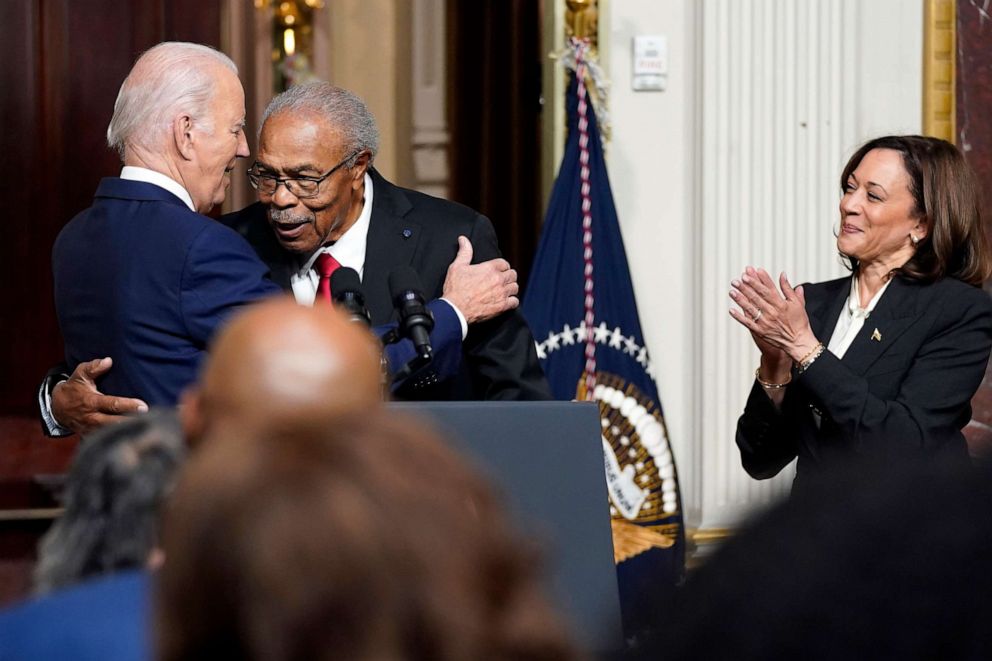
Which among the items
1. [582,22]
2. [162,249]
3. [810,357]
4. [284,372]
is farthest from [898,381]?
[284,372]

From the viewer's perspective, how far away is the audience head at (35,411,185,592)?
4.33 feet

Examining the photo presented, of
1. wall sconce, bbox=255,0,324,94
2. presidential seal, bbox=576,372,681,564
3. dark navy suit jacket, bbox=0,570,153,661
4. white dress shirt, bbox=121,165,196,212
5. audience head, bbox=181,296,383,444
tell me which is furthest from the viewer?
wall sconce, bbox=255,0,324,94

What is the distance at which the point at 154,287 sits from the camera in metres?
2.60

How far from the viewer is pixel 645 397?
441 centimetres

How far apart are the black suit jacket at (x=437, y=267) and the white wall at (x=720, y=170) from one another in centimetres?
131

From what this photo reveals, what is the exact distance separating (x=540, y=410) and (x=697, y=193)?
2.35m

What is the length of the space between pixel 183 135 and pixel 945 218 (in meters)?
1.54

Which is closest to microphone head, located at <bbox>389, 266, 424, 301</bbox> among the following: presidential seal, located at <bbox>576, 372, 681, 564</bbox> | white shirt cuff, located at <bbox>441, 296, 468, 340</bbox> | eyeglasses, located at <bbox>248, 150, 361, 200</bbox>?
white shirt cuff, located at <bbox>441, 296, 468, 340</bbox>

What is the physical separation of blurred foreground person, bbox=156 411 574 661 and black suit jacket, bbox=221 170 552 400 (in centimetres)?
234

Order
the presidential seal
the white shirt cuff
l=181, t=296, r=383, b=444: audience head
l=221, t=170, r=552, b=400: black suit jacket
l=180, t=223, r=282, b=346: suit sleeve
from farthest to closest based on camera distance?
the presidential seal < l=221, t=170, r=552, b=400: black suit jacket < the white shirt cuff < l=180, t=223, r=282, b=346: suit sleeve < l=181, t=296, r=383, b=444: audience head

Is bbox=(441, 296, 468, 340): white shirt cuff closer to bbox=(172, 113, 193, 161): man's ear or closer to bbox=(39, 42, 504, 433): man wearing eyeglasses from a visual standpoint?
bbox=(39, 42, 504, 433): man wearing eyeglasses

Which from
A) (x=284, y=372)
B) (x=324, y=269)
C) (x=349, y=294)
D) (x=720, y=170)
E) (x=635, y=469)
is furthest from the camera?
(x=720, y=170)

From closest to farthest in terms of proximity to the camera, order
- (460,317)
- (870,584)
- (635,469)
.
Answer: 1. (870,584)
2. (460,317)
3. (635,469)

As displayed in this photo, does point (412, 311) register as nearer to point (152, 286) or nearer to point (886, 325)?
point (152, 286)
